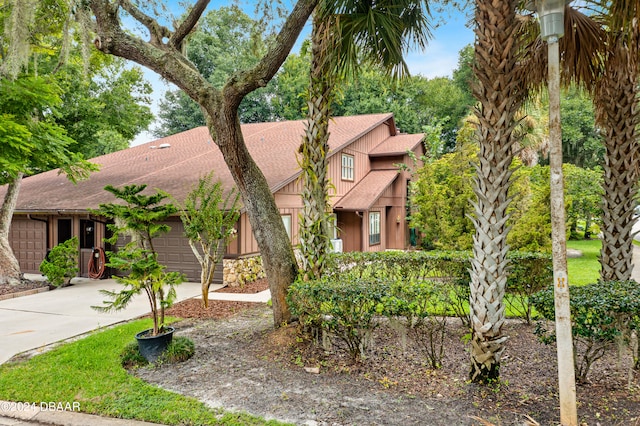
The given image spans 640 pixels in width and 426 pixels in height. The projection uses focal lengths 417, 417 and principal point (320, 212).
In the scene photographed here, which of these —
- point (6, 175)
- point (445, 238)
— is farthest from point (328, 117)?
point (6, 175)

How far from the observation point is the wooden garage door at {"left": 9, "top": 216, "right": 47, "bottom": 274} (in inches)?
566

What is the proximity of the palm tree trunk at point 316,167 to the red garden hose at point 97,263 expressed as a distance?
983cm

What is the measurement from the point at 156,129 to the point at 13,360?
3170 cm

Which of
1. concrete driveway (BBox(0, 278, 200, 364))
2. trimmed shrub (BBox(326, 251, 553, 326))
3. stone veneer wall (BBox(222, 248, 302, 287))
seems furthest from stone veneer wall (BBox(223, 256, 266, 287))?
trimmed shrub (BBox(326, 251, 553, 326))

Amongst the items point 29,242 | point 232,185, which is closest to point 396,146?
point 232,185

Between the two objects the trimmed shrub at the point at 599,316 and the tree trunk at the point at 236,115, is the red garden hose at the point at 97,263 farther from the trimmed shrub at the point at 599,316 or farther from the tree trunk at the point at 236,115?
the trimmed shrub at the point at 599,316

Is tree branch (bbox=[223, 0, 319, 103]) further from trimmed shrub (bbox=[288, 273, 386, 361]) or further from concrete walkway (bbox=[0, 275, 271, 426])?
concrete walkway (bbox=[0, 275, 271, 426])

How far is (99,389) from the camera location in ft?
15.4

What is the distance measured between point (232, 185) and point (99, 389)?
8.32 metres

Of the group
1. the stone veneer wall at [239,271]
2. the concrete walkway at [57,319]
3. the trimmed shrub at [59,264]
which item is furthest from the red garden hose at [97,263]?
the stone veneer wall at [239,271]

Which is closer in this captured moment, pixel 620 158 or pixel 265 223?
pixel 620 158

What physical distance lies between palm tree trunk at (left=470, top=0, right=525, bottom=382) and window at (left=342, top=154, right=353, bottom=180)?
43.8 feet

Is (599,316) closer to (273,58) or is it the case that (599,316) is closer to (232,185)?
(273,58)

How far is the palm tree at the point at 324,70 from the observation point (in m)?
5.83
